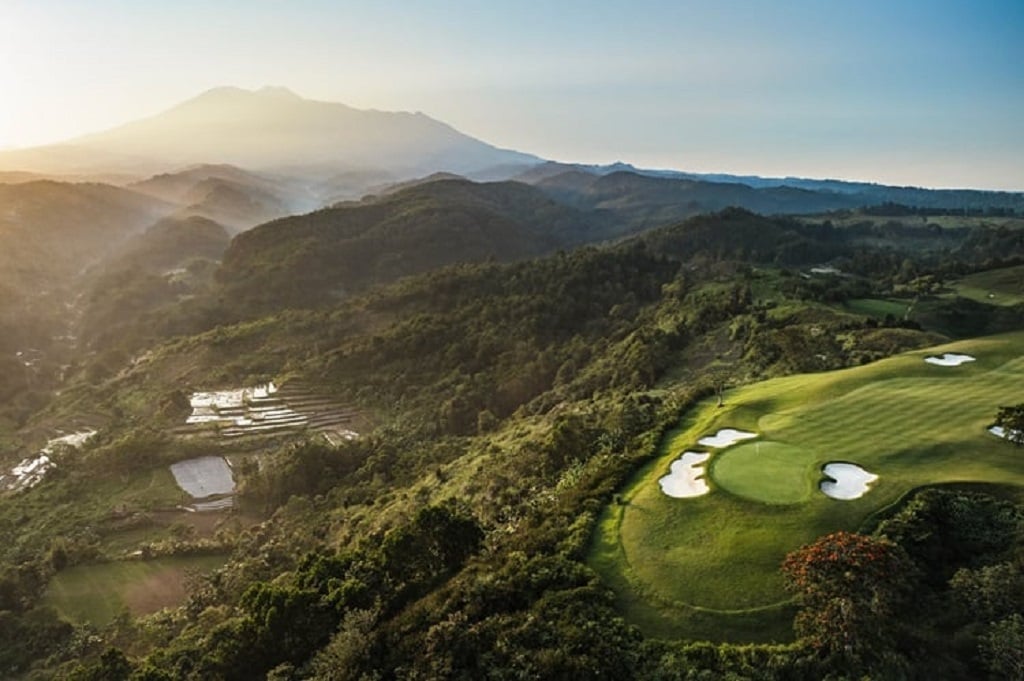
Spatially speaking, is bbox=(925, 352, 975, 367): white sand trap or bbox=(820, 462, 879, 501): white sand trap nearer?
bbox=(820, 462, 879, 501): white sand trap

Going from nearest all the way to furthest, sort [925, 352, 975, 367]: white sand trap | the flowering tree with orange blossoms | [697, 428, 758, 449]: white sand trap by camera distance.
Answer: the flowering tree with orange blossoms, [697, 428, 758, 449]: white sand trap, [925, 352, 975, 367]: white sand trap

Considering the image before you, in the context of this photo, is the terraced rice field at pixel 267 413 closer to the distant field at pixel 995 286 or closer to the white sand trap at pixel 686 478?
the white sand trap at pixel 686 478

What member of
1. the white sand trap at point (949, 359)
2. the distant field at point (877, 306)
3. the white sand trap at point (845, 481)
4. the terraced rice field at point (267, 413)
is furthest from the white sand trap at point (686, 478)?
the terraced rice field at point (267, 413)

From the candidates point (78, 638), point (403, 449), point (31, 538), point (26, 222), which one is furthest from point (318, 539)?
point (26, 222)

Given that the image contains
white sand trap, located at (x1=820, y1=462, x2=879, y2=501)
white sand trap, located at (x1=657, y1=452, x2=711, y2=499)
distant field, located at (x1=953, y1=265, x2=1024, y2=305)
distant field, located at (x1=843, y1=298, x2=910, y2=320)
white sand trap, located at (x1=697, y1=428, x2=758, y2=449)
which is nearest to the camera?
white sand trap, located at (x1=820, y1=462, x2=879, y2=501)

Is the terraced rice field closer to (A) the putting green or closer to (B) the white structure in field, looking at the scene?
(B) the white structure in field

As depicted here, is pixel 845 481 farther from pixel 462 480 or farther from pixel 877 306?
pixel 877 306

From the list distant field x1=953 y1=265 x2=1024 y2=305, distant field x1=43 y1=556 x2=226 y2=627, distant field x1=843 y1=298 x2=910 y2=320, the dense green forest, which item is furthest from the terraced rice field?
distant field x1=953 y1=265 x2=1024 y2=305
